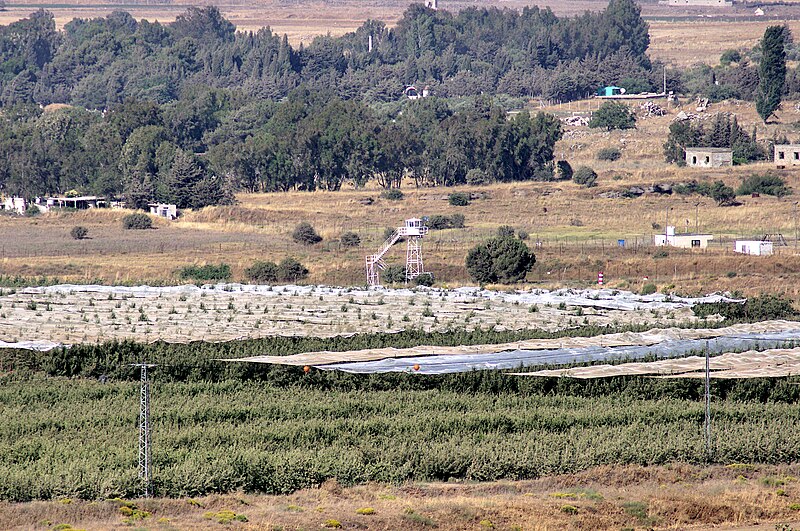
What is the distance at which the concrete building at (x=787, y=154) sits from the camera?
117m

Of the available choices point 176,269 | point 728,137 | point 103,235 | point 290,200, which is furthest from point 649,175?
point 176,269

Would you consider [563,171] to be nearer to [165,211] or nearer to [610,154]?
[610,154]

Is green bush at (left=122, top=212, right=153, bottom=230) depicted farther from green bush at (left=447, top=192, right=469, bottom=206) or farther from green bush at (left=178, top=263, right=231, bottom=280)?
green bush at (left=178, top=263, right=231, bottom=280)

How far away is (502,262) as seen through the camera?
66.0 meters

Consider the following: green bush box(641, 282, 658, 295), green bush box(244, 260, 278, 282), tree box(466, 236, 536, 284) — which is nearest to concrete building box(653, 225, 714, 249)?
tree box(466, 236, 536, 284)

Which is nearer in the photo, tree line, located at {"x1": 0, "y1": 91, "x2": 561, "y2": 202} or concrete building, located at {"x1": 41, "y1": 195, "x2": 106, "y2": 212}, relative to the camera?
concrete building, located at {"x1": 41, "y1": 195, "x2": 106, "y2": 212}

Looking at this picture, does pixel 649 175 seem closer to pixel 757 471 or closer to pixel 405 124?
pixel 405 124

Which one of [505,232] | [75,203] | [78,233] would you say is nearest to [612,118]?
[75,203]

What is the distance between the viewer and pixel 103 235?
9288cm

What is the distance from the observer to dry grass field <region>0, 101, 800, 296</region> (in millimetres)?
69250

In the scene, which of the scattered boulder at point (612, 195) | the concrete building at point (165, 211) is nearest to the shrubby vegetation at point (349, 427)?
the concrete building at point (165, 211)

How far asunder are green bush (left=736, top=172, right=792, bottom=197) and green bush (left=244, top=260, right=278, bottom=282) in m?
45.1

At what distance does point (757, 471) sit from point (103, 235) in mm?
67318

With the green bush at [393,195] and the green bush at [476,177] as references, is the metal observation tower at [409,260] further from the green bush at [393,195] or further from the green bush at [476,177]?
the green bush at [476,177]
